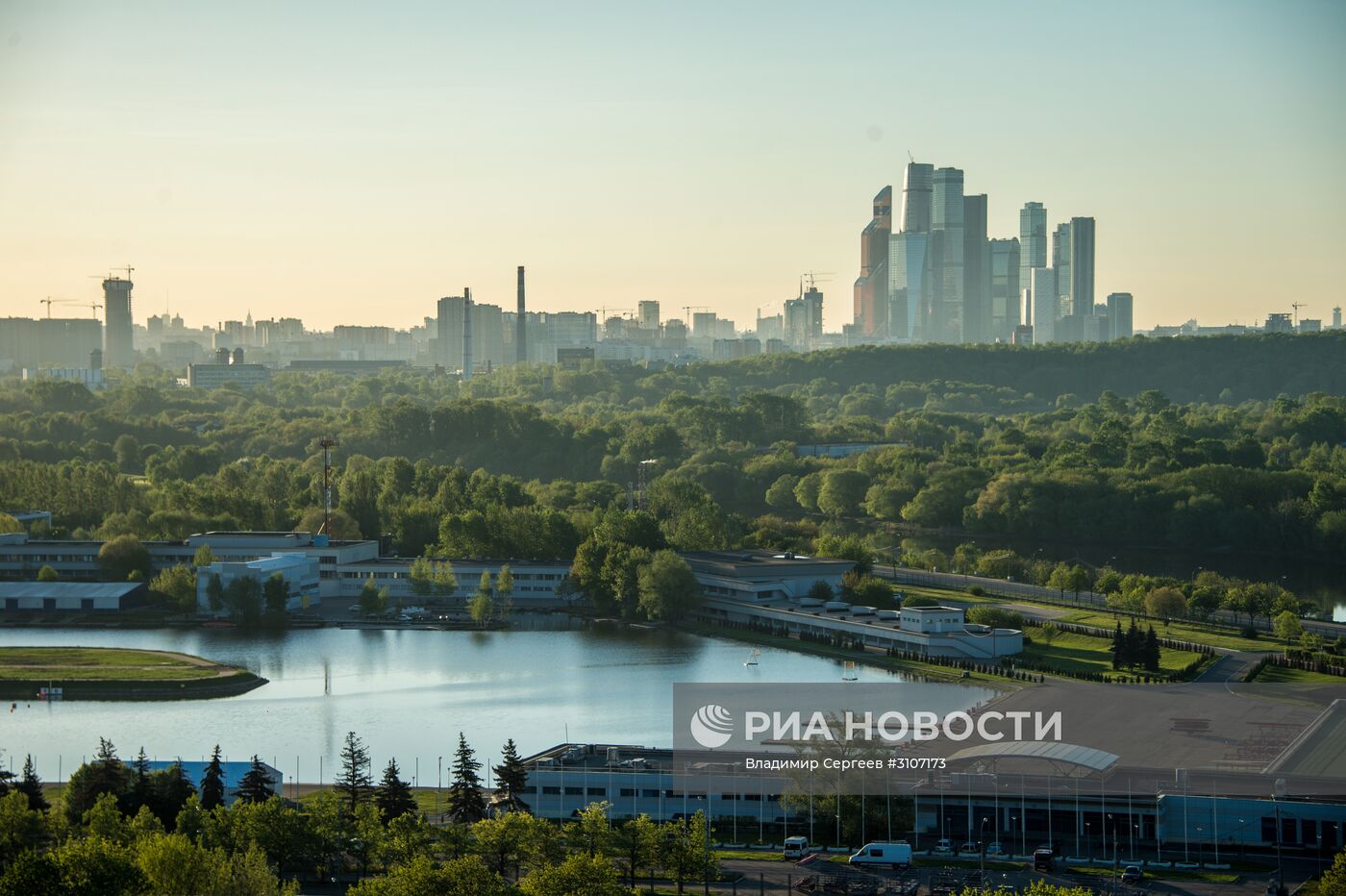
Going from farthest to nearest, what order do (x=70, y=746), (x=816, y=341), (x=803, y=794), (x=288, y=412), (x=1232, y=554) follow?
(x=816, y=341)
(x=288, y=412)
(x=1232, y=554)
(x=70, y=746)
(x=803, y=794)

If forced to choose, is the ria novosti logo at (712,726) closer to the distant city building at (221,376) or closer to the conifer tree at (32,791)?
the conifer tree at (32,791)

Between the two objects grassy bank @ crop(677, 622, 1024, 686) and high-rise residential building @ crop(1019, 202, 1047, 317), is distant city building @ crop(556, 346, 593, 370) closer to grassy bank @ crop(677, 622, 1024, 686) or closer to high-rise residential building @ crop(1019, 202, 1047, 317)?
high-rise residential building @ crop(1019, 202, 1047, 317)

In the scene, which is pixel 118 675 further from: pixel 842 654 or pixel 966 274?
pixel 966 274

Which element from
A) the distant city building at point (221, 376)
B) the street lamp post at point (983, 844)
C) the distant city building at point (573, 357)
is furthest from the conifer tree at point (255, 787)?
the distant city building at point (221, 376)

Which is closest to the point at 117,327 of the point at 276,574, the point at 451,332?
the point at 451,332

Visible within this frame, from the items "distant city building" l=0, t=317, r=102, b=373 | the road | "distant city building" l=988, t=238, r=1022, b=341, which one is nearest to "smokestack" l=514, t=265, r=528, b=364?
"distant city building" l=0, t=317, r=102, b=373

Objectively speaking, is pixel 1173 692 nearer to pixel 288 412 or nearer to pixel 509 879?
pixel 509 879

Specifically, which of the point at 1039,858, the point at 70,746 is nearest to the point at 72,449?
the point at 70,746
